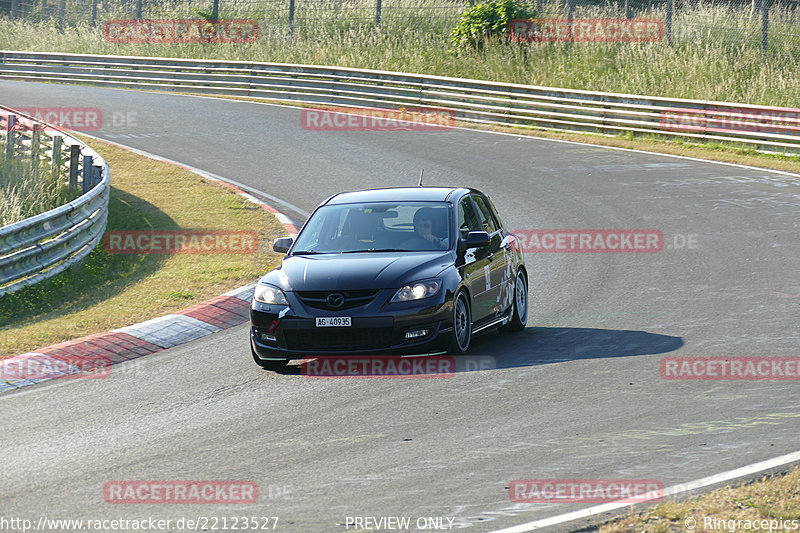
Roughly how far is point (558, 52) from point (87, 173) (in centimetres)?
1694

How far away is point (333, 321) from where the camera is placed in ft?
30.3

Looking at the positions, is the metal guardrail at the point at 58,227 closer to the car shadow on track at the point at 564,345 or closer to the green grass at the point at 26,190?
the green grass at the point at 26,190

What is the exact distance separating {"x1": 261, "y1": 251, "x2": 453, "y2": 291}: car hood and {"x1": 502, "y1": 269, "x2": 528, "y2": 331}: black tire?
122 centimetres

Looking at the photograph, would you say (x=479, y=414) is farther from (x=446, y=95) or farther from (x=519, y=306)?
(x=446, y=95)

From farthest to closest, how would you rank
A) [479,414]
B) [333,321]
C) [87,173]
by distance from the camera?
1. [87,173]
2. [333,321]
3. [479,414]

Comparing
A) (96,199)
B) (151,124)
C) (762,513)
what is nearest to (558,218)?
(96,199)

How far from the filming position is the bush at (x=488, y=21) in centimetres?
3212

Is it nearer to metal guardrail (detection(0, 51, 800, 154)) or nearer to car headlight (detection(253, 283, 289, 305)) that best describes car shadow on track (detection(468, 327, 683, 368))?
car headlight (detection(253, 283, 289, 305))

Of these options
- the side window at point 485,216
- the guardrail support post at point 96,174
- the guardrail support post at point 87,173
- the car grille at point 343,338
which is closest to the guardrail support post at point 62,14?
the guardrail support post at point 96,174

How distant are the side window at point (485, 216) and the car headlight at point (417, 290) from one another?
189 cm

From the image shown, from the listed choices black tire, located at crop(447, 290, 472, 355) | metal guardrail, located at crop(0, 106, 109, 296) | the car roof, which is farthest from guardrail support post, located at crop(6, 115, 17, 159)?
black tire, located at crop(447, 290, 472, 355)

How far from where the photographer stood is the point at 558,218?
17469 millimetres

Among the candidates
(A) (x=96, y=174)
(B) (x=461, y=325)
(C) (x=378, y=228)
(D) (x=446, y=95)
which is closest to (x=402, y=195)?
(C) (x=378, y=228)

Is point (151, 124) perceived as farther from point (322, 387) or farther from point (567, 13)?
point (322, 387)
